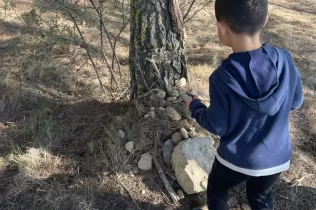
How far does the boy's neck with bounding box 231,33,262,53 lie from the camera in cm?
163

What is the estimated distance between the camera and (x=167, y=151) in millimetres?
2625

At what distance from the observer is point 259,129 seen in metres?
1.70

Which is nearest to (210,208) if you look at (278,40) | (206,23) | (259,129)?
(259,129)

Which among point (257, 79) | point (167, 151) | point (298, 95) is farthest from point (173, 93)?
point (257, 79)

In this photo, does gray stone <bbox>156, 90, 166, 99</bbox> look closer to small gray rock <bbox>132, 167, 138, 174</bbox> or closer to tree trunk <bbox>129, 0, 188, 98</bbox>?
tree trunk <bbox>129, 0, 188, 98</bbox>

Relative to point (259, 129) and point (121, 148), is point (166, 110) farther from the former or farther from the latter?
point (259, 129)

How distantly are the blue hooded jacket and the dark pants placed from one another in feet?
0.26

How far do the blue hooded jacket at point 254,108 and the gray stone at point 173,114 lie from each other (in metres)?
0.80

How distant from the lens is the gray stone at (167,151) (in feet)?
8.59

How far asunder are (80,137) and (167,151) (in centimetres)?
81

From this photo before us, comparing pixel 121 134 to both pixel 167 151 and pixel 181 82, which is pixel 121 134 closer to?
pixel 167 151

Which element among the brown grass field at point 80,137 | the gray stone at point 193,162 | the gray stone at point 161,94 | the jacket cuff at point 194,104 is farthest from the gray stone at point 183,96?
the jacket cuff at point 194,104

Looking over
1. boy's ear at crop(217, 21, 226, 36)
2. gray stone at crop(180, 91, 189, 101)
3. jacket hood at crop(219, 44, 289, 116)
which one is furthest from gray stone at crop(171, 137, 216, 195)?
boy's ear at crop(217, 21, 226, 36)

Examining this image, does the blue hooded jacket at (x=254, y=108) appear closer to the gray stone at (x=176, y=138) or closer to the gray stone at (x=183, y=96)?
the gray stone at (x=176, y=138)
